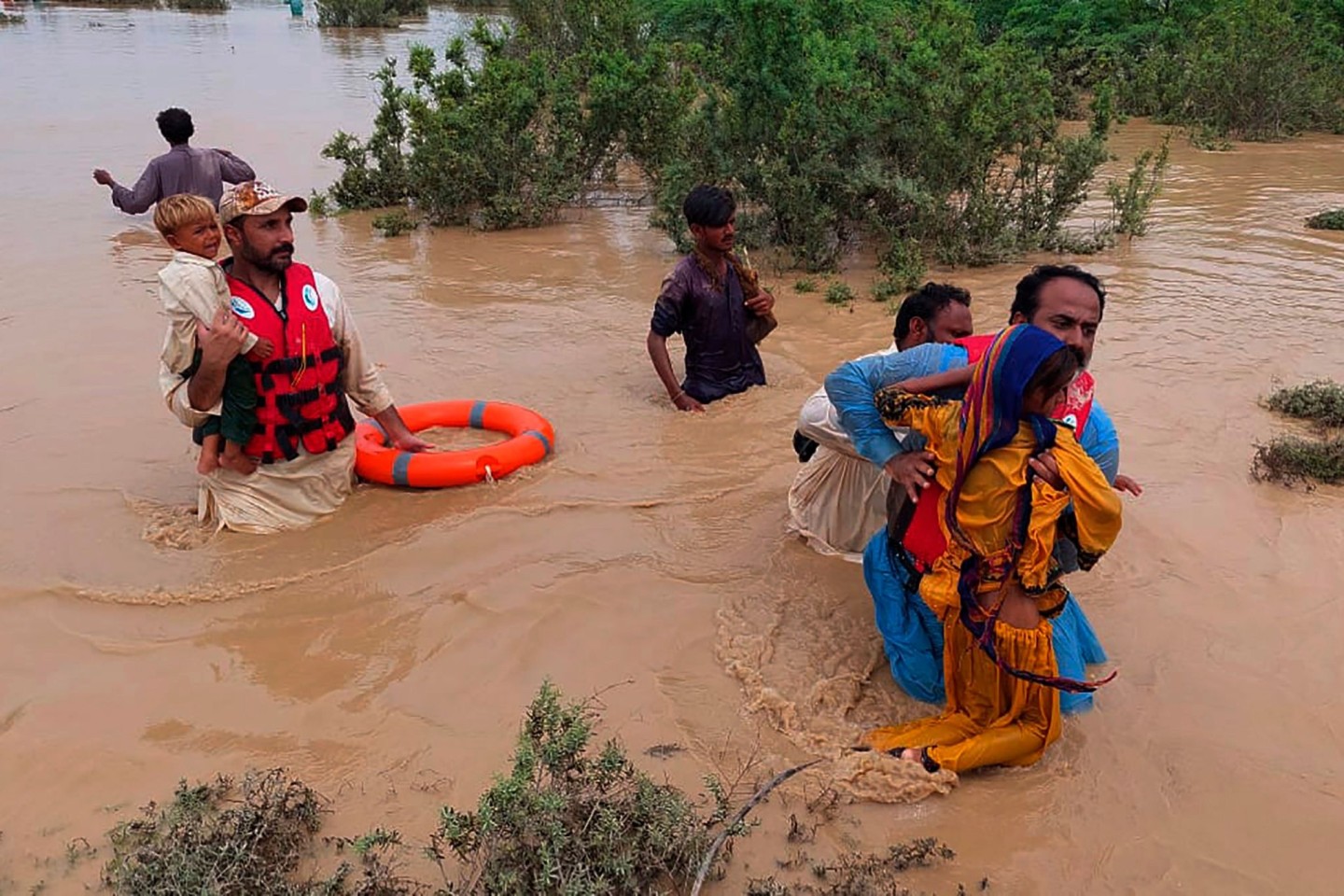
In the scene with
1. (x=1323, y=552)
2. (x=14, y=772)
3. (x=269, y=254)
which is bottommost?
(x=14, y=772)

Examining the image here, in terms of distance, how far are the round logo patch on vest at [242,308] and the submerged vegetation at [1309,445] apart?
451cm

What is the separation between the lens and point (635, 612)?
3.96 metres

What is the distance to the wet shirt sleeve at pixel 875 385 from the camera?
3209 mm

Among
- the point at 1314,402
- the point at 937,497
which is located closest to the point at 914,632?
the point at 937,497

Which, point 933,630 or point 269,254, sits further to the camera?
point 269,254

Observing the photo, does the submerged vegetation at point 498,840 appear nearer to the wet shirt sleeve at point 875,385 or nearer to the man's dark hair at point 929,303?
the wet shirt sleeve at point 875,385

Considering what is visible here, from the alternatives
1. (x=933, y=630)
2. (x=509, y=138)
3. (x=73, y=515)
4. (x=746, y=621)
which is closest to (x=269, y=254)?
(x=73, y=515)

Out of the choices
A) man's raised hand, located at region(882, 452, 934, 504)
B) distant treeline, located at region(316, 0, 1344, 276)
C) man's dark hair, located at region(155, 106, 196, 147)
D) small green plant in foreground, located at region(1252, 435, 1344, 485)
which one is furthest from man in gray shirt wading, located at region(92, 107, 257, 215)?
small green plant in foreground, located at region(1252, 435, 1344, 485)

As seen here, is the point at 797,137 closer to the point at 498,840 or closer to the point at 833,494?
the point at 833,494

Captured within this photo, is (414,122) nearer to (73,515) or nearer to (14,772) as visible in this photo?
(73,515)

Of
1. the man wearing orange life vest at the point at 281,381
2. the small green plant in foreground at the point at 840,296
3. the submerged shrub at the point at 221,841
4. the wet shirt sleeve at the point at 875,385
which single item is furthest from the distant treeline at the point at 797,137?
the submerged shrub at the point at 221,841

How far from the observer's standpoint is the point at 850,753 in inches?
123

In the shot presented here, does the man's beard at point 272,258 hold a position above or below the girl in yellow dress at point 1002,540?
above

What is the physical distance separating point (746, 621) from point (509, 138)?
7399 millimetres
